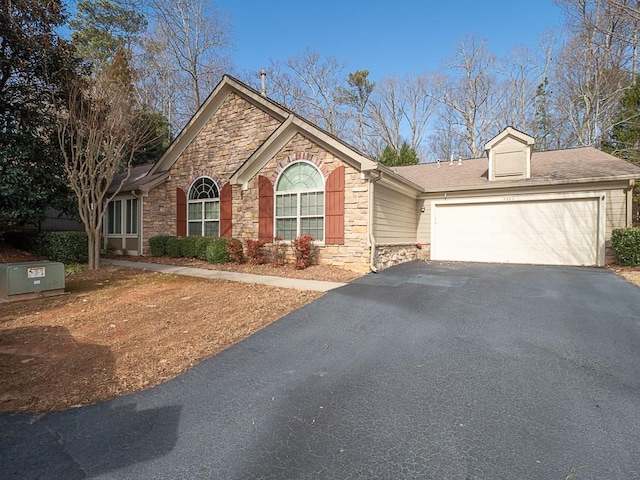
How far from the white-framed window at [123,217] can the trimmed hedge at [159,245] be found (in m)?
1.68

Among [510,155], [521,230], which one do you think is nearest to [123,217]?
[521,230]

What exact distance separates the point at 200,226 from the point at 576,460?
12868 mm

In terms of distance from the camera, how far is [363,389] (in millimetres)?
3176

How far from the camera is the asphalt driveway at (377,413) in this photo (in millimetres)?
2205

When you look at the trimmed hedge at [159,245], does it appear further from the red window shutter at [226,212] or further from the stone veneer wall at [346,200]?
the stone veneer wall at [346,200]

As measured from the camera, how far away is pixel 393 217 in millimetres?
11219

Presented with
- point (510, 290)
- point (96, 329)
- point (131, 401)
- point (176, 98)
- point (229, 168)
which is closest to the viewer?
point (131, 401)

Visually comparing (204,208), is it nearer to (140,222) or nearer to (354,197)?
(140,222)

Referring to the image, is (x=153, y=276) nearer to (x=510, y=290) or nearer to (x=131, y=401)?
(x=131, y=401)

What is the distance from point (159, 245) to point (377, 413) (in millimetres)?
12384

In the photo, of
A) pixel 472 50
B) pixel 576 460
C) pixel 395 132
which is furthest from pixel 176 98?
pixel 576 460

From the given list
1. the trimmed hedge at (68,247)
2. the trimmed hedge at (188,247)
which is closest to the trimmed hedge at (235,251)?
the trimmed hedge at (188,247)

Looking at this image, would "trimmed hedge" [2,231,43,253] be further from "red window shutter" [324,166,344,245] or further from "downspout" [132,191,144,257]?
"red window shutter" [324,166,344,245]

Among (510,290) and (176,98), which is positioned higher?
(176,98)
